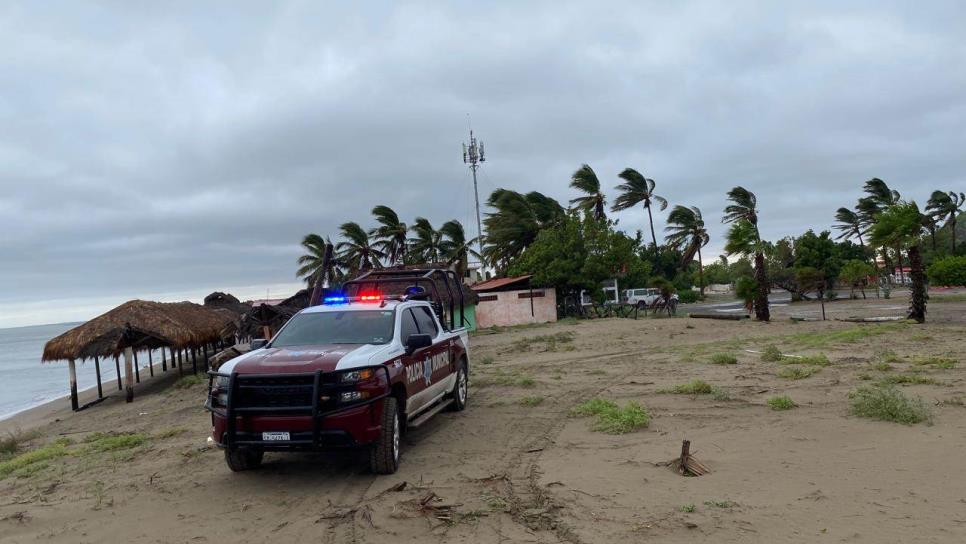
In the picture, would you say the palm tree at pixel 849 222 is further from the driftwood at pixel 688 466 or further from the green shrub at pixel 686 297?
the driftwood at pixel 688 466

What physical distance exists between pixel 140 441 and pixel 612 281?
105 ft

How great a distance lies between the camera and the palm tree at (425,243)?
49.8m

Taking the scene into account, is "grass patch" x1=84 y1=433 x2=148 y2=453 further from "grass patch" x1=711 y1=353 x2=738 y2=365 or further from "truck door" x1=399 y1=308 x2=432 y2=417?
"grass patch" x1=711 y1=353 x2=738 y2=365

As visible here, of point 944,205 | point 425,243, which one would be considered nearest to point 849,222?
point 944,205

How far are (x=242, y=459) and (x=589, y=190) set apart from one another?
49.3 meters

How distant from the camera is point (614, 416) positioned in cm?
842

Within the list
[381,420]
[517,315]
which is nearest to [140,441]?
[381,420]

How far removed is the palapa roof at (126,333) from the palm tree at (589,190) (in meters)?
35.5

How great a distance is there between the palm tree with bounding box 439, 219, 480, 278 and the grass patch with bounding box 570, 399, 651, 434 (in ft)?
132

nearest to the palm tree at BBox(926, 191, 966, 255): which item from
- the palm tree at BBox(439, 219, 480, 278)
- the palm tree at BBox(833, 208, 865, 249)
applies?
the palm tree at BBox(833, 208, 865, 249)

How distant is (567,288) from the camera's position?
128ft

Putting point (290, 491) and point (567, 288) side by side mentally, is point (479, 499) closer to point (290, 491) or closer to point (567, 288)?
point (290, 491)

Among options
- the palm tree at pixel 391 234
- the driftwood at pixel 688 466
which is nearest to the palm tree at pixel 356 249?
the palm tree at pixel 391 234

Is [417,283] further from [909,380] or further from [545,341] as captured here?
[545,341]
